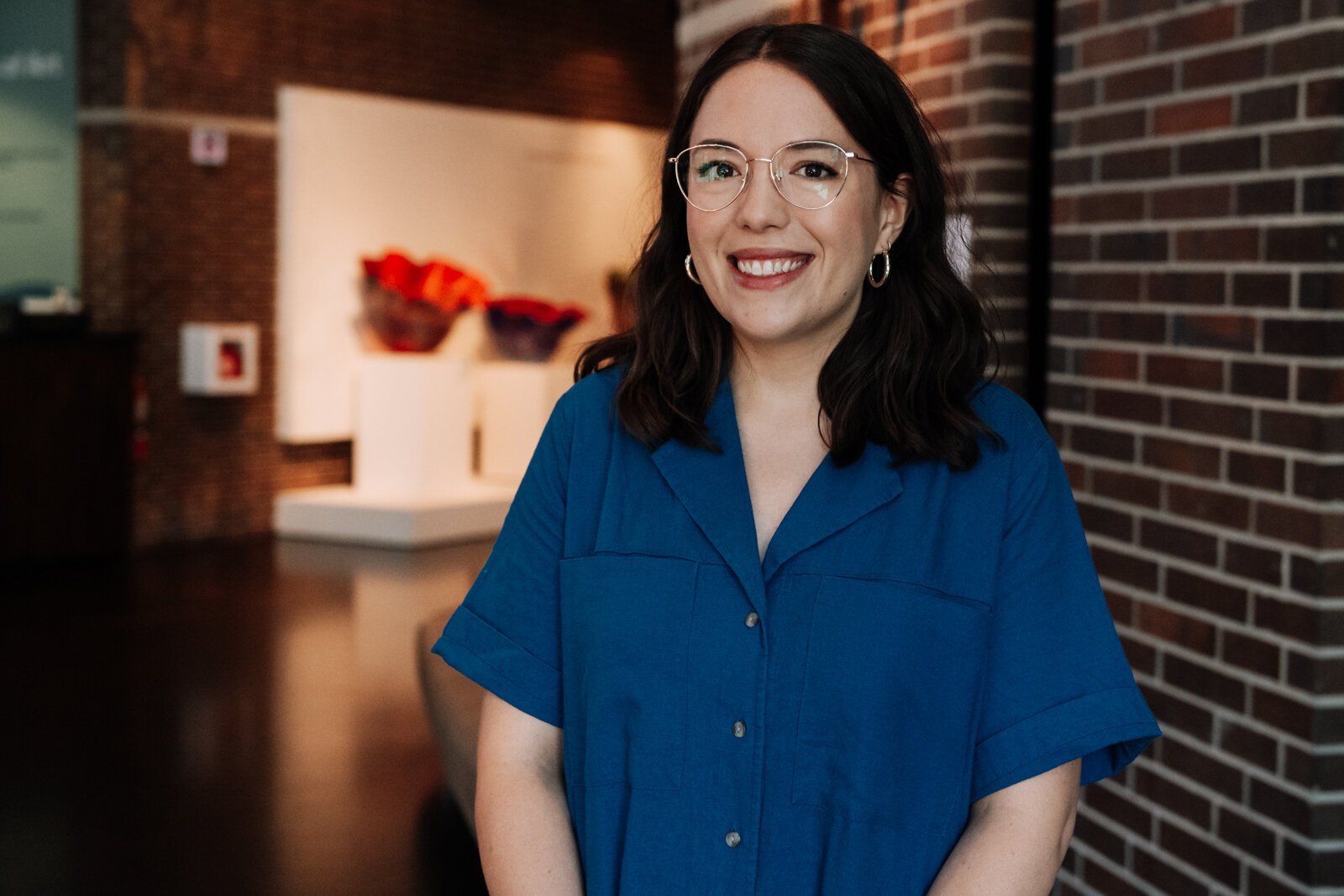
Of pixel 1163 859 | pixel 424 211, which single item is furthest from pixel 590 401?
pixel 424 211

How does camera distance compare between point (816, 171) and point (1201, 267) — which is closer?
point (816, 171)

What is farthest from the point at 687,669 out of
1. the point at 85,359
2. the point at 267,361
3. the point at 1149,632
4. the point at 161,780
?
the point at 267,361

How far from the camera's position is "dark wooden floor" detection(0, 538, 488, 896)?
3.97 m

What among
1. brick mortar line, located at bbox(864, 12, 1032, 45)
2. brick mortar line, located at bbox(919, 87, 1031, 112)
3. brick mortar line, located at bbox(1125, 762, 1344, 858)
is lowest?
brick mortar line, located at bbox(1125, 762, 1344, 858)

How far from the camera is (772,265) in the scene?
1.46m

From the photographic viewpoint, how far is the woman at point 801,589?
1382 mm

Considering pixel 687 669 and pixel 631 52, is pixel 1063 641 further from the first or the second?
pixel 631 52

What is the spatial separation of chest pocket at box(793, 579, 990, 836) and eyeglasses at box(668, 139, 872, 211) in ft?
1.27

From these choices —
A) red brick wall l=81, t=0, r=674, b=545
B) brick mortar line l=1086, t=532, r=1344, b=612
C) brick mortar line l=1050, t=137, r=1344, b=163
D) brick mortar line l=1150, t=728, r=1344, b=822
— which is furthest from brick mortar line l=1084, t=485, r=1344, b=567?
red brick wall l=81, t=0, r=674, b=545

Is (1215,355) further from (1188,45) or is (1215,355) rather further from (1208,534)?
(1188,45)

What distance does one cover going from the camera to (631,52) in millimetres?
11758

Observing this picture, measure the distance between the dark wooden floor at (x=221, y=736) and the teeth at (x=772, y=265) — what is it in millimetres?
2794

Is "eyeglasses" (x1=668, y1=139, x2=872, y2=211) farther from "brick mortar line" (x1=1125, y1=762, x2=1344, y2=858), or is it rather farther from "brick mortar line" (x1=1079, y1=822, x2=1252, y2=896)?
"brick mortar line" (x1=1079, y1=822, x2=1252, y2=896)

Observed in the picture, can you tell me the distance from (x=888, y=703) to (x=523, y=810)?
0.39 meters
